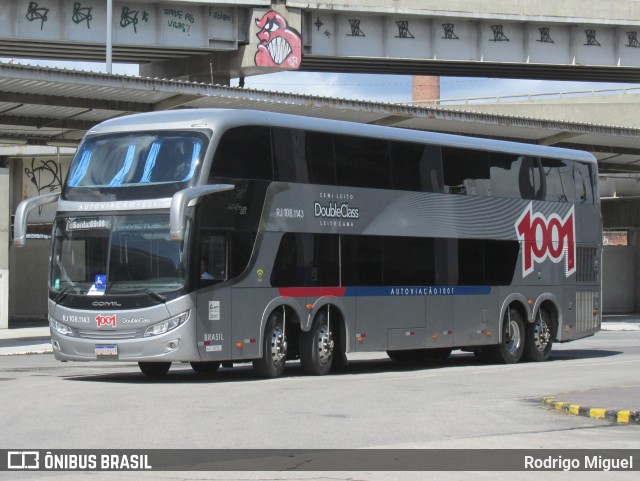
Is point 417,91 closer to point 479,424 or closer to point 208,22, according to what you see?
point 208,22

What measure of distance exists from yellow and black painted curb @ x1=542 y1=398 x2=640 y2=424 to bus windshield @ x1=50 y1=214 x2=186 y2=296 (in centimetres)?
578

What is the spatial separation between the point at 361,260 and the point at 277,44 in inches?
1247

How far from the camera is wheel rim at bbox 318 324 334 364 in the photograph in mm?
20688

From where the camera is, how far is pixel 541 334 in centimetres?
2628

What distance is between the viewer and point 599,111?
6712cm

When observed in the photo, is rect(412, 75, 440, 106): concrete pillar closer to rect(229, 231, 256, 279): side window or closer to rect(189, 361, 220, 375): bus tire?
rect(189, 361, 220, 375): bus tire

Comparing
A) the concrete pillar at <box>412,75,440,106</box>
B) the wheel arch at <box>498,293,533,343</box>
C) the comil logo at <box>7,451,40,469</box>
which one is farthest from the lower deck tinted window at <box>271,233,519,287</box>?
the concrete pillar at <box>412,75,440,106</box>

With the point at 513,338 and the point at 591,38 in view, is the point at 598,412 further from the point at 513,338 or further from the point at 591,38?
the point at 591,38

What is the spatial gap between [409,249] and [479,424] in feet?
28.9

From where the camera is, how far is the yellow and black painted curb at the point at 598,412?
14.1 metres

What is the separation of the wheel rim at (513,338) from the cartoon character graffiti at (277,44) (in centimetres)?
2758

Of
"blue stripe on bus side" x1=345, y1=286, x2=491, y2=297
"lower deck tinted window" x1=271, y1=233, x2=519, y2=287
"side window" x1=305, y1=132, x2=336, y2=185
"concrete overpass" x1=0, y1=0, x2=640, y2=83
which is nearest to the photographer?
"lower deck tinted window" x1=271, y1=233, x2=519, y2=287

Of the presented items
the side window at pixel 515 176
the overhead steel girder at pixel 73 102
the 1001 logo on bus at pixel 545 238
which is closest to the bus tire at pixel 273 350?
the side window at pixel 515 176

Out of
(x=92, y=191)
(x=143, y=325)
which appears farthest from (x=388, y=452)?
(x=92, y=191)
